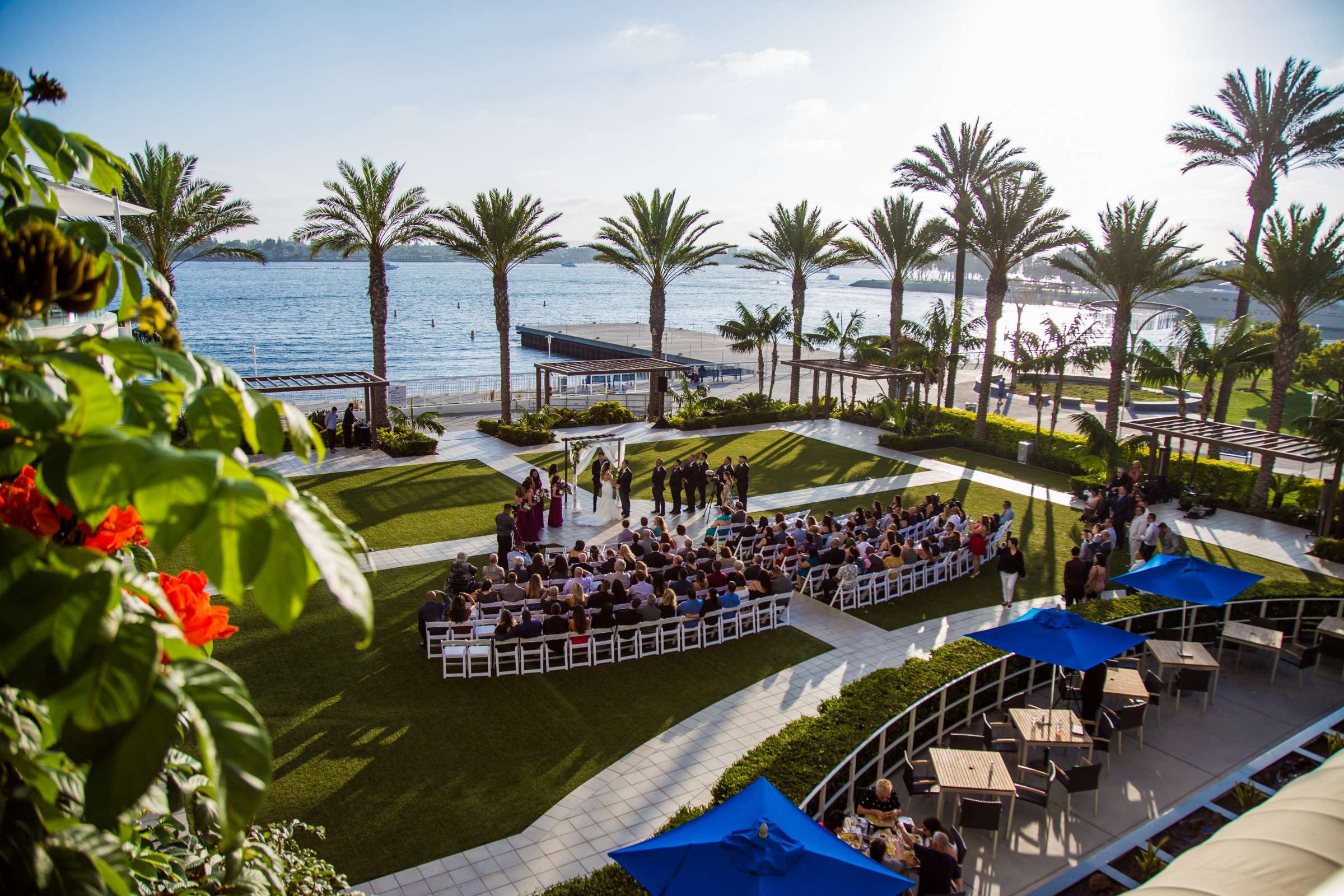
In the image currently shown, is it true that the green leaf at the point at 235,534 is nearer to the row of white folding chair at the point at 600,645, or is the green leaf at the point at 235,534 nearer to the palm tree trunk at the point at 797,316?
the row of white folding chair at the point at 600,645

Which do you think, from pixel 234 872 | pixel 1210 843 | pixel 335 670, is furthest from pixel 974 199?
pixel 234 872

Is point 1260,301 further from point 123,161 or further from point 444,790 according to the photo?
point 123,161

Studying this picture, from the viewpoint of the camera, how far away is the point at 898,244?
37031 millimetres

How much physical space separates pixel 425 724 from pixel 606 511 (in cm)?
1072

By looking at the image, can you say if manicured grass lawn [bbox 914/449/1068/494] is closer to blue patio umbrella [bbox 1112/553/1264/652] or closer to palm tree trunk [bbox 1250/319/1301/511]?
palm tree trunk [bbox 1250/319/1301/511]

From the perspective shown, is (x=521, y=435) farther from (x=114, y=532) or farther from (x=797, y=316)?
(x=114, y=532)

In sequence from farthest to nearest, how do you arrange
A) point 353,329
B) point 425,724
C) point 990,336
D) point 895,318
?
1. point 353,329
2. point 895,318
3. point 990,336
4. point 425,724

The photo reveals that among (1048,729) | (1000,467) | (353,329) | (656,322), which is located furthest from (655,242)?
(353,329)

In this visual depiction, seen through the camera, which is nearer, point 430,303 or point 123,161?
point 123,161

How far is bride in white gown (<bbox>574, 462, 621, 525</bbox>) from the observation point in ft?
71.4

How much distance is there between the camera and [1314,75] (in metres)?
32.1

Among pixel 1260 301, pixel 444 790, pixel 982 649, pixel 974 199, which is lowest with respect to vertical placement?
pixel 444 790

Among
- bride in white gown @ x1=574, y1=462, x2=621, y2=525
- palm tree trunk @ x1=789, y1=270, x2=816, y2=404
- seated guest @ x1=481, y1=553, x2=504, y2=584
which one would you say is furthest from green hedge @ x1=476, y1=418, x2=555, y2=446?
seated guest @ x1=481, y1=553, x2=504, y2=584

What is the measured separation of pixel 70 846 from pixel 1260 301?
29.4 metres
